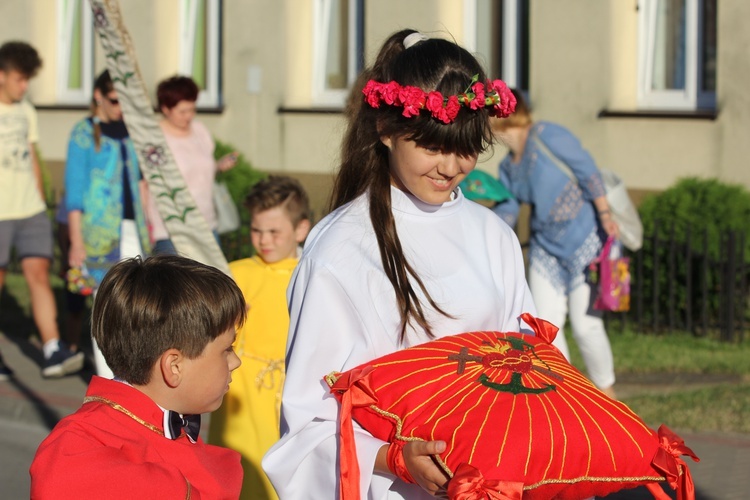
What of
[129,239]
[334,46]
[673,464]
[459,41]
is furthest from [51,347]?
[334,46]

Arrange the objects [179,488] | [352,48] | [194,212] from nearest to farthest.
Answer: [179,488] → [194,212] → [352,48]

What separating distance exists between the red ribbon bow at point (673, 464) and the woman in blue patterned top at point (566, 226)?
448 centimetres

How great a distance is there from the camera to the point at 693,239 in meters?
10.0

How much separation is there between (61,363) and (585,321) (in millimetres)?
3735

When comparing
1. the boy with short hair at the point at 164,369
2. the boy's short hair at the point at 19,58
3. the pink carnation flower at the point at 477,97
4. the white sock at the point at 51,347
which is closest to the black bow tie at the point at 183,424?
the boy with short hair at the point at 164,369

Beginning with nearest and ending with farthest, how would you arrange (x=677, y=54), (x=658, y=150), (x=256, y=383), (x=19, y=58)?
(x=256, y=383) → (x=19, y=58) → (x=658, y=150) → (x=677, y=54)

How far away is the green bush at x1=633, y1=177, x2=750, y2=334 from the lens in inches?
391

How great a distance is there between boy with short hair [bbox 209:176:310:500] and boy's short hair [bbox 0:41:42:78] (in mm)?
3523

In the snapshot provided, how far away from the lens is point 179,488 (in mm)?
2547

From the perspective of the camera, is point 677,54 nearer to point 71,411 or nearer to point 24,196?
point 24,196

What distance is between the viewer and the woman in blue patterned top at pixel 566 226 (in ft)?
24.2

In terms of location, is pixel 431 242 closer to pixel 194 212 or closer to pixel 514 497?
pixel 514 497

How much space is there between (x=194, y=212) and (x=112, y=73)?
0.77 metres

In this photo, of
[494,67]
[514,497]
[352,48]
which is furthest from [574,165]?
[352,48]
